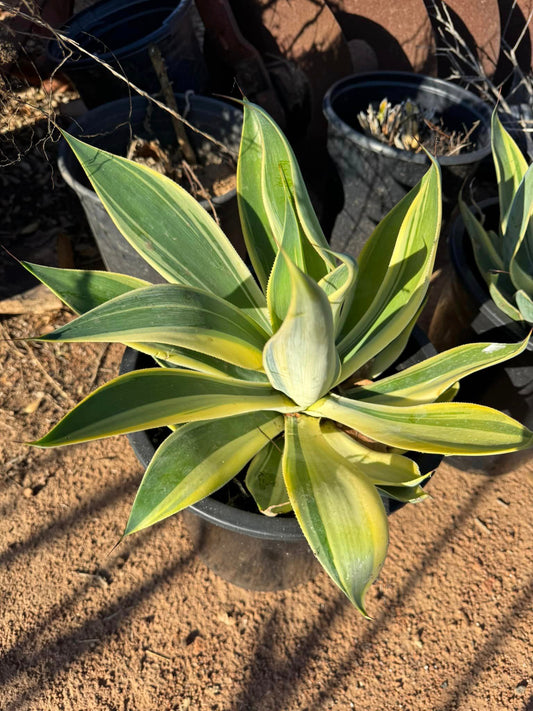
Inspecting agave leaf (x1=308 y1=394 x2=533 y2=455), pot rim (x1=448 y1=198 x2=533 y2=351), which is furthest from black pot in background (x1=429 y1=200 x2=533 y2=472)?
agave leaf (x1=308 y1=394 x2=533 y2=455)

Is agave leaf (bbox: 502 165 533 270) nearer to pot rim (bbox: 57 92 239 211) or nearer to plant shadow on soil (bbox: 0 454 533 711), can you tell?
pot rim (bbox: 57 92 239 211)

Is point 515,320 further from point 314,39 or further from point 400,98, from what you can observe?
point 314,39

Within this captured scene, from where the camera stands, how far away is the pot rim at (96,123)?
63.6 inches

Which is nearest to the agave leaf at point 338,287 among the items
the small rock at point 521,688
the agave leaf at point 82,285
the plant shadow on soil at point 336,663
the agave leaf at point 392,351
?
the agave leaf at point 392,351

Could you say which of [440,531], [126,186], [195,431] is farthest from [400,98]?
[195,431]

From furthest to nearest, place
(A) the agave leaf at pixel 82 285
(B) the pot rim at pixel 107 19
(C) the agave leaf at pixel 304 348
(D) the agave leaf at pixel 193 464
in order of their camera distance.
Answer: (B) the pot rim at pixel 107 19
(A) the agave leaf at pixel 82 285
(D) the agave leaf at pixel 193 464
(C) the agave leaf at pixel 304 348

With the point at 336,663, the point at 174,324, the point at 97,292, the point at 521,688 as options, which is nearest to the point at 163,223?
the point at 97,292

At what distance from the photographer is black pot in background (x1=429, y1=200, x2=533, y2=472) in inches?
56.1

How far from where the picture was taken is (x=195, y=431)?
0.95 metres

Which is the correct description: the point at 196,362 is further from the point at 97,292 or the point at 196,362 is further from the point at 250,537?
the point at 250,537

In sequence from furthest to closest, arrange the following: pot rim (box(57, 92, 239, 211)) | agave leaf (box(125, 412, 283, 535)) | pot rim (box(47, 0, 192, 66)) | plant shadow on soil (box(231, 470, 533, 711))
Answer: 1. pot rim (box(47, 0, 192, 66))
2. pot rim (box(57, 92, 239, 211))
3. plant shadow on soil (box(231, 470, 533, 711))
4. agave leaf (box(125, 412, 283, 535))

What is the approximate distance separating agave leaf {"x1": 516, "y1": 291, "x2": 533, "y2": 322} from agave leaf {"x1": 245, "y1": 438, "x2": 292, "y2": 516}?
69 centimetres

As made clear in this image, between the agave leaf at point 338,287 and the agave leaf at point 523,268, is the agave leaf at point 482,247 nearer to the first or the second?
the agave leaf at point 523,268

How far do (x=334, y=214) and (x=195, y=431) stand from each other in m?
1.51
